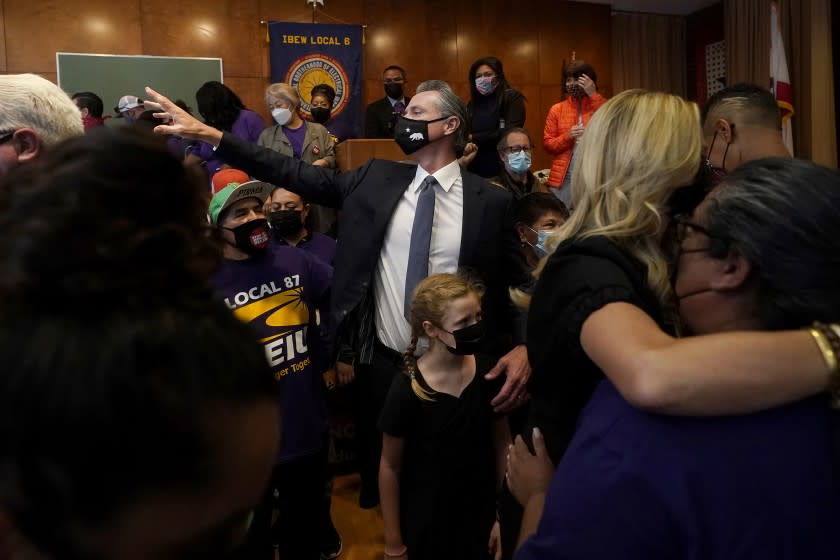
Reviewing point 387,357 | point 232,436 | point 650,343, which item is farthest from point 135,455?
point 387,357

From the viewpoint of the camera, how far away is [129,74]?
6.68 meters

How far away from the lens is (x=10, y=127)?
1323mm

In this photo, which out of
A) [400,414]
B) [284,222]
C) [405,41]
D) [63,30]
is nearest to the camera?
[400,414]

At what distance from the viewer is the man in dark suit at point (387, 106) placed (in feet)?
21.6

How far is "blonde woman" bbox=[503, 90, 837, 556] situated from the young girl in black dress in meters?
0.75

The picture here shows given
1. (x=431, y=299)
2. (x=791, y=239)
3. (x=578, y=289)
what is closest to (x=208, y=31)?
(x=431, y=299)

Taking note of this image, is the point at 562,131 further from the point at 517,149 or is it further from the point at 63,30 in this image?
the point at 63,30

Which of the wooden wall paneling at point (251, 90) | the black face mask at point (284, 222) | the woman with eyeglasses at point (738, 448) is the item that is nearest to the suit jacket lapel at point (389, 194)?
the black face mask at point (284, 222)

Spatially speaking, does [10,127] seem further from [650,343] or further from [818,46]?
[818,46]

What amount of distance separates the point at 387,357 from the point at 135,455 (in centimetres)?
212

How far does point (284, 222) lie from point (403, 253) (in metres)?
Result: 1.09

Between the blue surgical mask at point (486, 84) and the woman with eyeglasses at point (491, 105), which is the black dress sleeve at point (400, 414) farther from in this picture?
the blue surgical mask at point (486, 84)

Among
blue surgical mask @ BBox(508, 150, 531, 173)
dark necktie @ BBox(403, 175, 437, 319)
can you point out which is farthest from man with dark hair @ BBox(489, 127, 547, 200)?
dark necktie @ BBox(403, 175, 437, 319)

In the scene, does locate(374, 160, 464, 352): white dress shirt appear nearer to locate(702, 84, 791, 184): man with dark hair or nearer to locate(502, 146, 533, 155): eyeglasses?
locate(702, 84, 791, 184): man with dark hair
